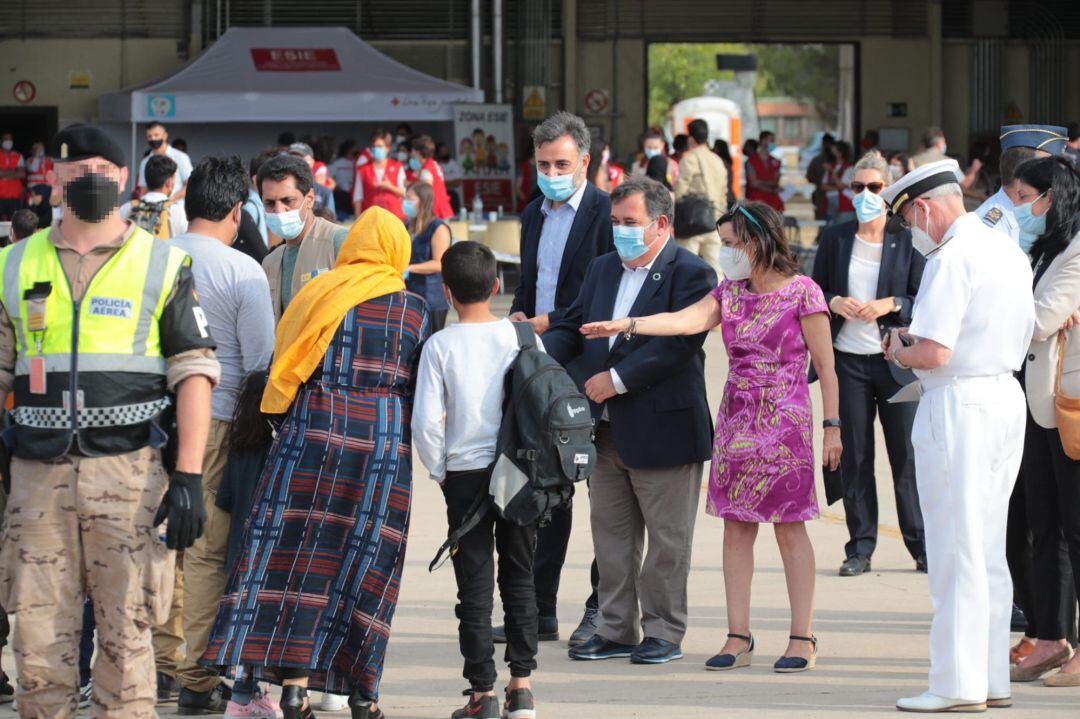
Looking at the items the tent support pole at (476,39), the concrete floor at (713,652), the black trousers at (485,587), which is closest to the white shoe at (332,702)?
the concrete floor at (713,652)

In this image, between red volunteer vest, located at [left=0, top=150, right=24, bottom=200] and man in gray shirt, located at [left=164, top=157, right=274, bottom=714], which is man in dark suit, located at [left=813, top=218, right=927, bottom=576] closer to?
man in gray shirt, located at [left=164, top=157, right=274, bottom=714]

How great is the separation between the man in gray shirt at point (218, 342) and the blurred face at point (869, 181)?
3335 millimetres

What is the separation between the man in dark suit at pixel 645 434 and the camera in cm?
631

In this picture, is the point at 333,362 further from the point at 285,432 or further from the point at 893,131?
the point at 893,131

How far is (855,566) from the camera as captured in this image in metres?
7.79

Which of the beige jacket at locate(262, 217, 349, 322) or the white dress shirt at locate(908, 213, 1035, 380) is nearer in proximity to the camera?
the white dress shirt at locate(908, 213, 1035, 380)

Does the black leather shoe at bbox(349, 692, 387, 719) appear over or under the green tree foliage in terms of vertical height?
under

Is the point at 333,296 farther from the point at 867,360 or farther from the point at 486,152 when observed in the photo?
the point at 486,152

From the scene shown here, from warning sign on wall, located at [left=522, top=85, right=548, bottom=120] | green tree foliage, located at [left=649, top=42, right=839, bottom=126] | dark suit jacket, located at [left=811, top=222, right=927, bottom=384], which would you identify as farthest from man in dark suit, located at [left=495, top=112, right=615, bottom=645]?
green tree foliage, located at [left=649, top=42, right=839, bottom=126]

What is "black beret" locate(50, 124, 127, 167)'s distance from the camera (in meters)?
4.50

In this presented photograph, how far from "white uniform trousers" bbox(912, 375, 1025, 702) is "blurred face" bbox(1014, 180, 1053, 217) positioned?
75 centimetres

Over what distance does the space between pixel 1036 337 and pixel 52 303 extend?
340cm

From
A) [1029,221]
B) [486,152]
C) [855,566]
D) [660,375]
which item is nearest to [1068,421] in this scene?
[1029,221]

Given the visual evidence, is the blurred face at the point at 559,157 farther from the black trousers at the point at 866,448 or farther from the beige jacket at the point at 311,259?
the black trousers at the point at 866,448
